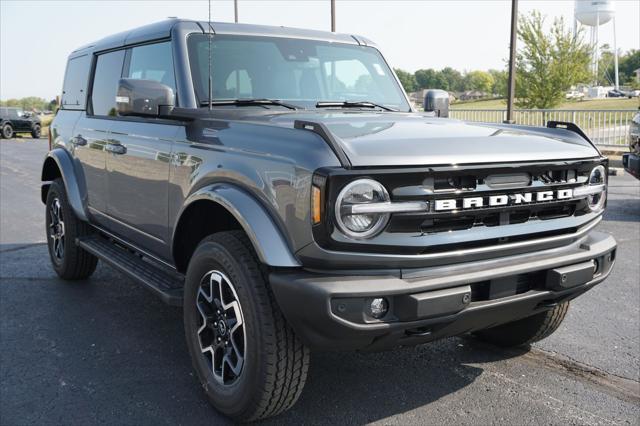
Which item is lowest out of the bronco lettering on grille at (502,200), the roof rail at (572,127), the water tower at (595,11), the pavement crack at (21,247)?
the pavement crack at (21,247)

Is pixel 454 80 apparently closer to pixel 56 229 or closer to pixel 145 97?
pixel 56 229

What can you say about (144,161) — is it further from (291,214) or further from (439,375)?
(439,375)

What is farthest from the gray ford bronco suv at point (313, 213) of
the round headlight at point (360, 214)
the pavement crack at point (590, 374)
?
the pavement crack at point (590, 374)

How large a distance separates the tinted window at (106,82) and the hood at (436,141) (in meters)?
1.82

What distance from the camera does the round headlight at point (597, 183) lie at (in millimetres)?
3321

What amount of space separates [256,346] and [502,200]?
1246 millimetres

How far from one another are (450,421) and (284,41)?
2.60 meters

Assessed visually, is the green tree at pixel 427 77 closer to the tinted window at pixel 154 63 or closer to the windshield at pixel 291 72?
the windshield at pixel 291 72

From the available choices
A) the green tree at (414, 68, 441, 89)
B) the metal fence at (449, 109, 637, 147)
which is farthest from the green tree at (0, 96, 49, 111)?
the metal fence at (449, 109, 637, 147)

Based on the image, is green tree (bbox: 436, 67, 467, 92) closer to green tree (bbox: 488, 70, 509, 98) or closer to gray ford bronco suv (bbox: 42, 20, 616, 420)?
green tree (bbox: 488, 70, 509, 98)

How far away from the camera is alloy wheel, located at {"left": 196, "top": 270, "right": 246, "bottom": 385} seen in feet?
9.95

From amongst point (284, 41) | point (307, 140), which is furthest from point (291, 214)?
point (284, 41)

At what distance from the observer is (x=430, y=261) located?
2643 millimetres

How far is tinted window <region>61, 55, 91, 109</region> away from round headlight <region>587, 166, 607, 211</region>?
13.0 feet
